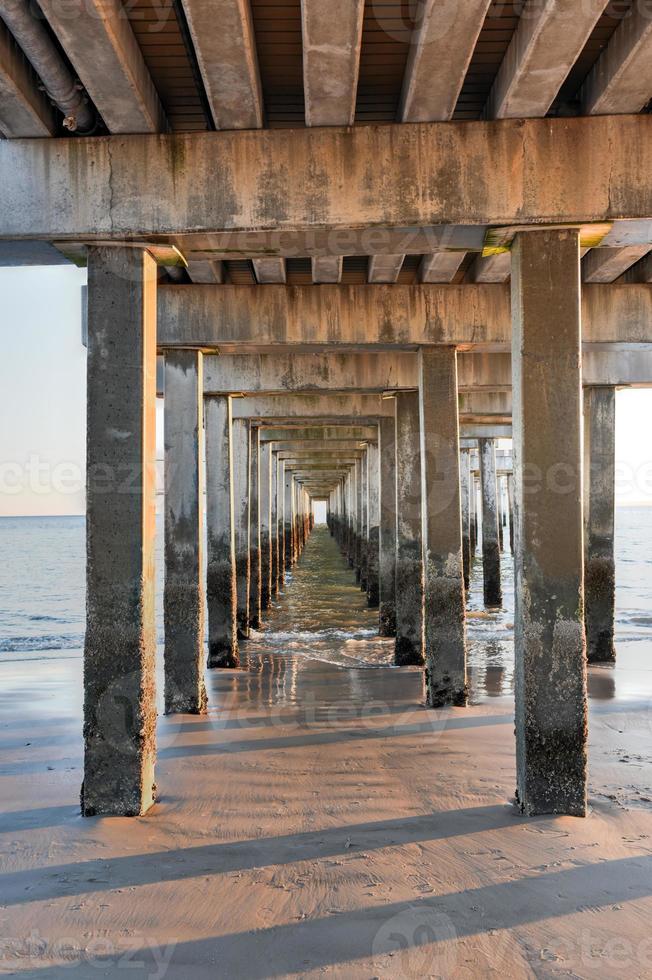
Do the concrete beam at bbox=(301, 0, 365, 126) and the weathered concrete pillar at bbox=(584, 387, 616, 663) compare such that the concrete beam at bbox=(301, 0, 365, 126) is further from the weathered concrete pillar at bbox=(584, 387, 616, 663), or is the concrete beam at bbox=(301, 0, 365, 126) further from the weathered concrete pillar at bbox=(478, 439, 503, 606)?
the weathered concrete pillar at bbox=(478, 439, 503, 606)

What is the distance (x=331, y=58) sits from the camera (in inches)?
183

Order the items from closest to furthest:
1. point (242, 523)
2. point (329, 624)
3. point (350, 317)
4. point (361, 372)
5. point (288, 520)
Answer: point (350, 317)
point (361, 372)
point (242, 523)
point (329, 624)
point (288, 520)

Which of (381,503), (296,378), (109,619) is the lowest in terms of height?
(109,619)

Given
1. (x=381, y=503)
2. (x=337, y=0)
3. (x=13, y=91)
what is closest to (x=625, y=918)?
(x=337, y=0)

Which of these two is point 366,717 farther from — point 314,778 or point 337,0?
point 337,0

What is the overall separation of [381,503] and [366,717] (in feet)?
21.7

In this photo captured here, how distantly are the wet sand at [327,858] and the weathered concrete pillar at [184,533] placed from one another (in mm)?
558

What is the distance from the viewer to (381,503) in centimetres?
→ 1467

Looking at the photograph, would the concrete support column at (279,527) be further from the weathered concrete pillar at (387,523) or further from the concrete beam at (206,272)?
the concrete beam at (206,272)

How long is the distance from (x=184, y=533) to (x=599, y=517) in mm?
6298

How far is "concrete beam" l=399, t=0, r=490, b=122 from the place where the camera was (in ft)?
14.2

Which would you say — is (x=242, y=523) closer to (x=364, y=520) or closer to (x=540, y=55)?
(x=364, y=520)

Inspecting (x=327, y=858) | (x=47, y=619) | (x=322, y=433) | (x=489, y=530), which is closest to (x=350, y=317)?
(x=327, y=858)

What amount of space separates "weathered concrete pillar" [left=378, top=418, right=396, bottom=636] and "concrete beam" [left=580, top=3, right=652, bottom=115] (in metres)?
9.14
